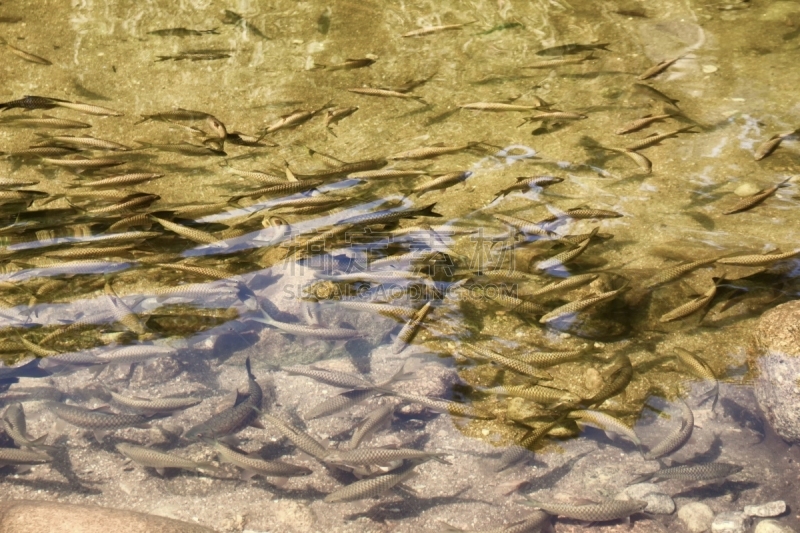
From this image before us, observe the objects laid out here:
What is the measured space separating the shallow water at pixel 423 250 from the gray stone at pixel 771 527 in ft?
0.51

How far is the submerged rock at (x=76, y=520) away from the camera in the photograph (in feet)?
10.2

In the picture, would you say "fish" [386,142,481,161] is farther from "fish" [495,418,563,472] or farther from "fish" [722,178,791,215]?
A: "fish" [495,418,563,472]

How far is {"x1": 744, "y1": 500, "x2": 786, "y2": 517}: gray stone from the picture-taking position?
→ 3.39 metres

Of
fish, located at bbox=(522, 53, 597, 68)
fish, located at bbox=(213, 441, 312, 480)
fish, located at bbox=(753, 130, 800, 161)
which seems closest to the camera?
fish, located at bbox=(213, 441, 312, 480)

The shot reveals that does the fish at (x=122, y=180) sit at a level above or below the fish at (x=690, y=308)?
above

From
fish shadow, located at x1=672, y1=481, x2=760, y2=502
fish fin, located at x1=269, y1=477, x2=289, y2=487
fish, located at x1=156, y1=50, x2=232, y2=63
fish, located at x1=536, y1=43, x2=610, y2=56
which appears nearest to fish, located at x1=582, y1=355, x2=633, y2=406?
fish shadow, located at x1=672, y1=481, x2=760, y2=502

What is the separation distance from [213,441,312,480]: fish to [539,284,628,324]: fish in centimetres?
184

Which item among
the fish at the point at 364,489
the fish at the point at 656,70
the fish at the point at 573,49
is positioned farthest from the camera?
the fish at the point at 573,49

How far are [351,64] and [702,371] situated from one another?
439cm

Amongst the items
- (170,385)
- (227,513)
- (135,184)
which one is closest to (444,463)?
(227,513)

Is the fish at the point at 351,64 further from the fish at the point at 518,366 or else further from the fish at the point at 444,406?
the fish at the point at 444,406

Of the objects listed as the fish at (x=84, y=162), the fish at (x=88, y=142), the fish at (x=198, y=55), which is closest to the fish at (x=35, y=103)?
the fish at (x=88, y=142)

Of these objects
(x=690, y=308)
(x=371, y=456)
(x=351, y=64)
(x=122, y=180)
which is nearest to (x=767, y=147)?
(x=690, y=308)

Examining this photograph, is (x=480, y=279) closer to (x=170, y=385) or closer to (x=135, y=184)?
(x=170, y=385)
